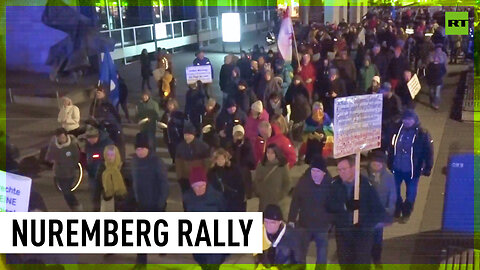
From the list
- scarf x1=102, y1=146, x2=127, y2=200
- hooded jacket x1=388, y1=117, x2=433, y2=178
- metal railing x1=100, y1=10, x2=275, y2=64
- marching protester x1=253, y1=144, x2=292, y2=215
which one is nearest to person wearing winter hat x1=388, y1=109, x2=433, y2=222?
hooded jacket x1=388, y1=117, x2=433, y2=178

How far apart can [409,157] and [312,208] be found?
712 mm

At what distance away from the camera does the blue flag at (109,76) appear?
9.75ft

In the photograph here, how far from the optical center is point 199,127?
3.28 metres

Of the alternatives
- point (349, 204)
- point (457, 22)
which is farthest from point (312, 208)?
point (457, 22)

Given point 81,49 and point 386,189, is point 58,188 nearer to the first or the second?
point 81,49

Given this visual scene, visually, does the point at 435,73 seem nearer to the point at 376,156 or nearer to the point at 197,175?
the point at 376,156

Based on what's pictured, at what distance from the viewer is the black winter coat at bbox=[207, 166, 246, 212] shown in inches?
103

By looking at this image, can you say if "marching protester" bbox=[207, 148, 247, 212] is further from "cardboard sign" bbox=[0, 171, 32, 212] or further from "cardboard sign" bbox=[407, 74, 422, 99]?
"cardboard sign" bbox=[407, 74, 422, 99]

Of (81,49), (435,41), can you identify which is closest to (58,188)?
(81,49)

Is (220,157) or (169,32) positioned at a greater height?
(169,32)

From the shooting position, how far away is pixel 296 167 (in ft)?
9.00

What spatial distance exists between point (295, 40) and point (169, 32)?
653 mm

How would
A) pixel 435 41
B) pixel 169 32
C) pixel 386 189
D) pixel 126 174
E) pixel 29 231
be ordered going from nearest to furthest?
pixel 29 231, pixel 386 189, pixel 126 174, pixel 169 32, pixel 435 41

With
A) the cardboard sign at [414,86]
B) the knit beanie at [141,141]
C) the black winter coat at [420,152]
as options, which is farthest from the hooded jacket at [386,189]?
the knit beanie at [141,141]
